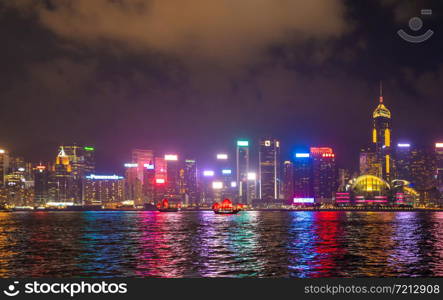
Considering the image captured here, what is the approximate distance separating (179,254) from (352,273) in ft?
64.8

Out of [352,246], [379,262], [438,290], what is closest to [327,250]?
[352,246]

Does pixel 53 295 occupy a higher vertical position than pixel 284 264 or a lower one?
higher

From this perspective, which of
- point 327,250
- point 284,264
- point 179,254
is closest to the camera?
point 284,264

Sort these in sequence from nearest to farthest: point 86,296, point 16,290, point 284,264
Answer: point 86,296 < point 16,290 < point 284,264

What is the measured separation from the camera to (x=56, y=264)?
148 ft

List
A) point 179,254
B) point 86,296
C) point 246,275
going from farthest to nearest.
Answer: point 179,254
point 246,275
point 86,296

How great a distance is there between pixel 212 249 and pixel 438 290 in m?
38.1

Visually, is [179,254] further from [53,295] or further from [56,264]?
[53,295]

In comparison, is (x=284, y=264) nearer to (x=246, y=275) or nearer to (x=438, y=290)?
(x=246, y=275)

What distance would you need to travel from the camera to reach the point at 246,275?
1487 inches

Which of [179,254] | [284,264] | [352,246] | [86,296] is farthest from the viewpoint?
[352,246]

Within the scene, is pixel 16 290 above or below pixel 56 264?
above

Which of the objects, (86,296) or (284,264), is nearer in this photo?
(86,296)

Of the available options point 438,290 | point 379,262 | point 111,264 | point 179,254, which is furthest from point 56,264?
point 438,290
